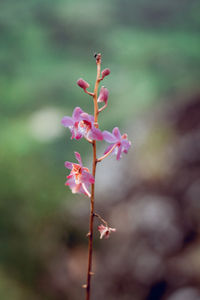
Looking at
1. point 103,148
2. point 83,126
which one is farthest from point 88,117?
point 103,148

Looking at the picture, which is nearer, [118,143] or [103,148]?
[118,143]

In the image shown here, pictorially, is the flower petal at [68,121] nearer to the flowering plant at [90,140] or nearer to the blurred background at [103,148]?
the flowering plant at [90,140]

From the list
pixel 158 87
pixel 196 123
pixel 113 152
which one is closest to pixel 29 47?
pixel 158 87

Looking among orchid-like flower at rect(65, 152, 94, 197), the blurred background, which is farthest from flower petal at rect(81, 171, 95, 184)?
the blurred background

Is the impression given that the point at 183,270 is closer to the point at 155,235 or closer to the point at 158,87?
the point at 155,235

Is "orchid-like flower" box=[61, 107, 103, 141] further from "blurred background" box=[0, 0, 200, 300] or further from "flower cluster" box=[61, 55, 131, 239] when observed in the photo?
"blurred background" box=[0, 0, 200, 300]

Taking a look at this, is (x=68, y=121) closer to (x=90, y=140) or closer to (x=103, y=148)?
(x=90, y=140)

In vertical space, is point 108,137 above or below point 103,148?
below
